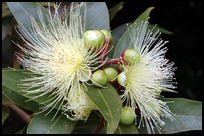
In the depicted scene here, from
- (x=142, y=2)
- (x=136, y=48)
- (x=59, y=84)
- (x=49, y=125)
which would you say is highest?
(x=142, y=2)

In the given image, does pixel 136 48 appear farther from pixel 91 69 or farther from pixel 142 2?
pixel 142 2

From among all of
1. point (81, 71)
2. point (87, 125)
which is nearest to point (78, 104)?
point (81, 71)

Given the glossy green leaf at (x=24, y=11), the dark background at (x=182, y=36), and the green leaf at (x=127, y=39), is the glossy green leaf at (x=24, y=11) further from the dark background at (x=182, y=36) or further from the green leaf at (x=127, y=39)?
the dark background at (x=182, y=36)

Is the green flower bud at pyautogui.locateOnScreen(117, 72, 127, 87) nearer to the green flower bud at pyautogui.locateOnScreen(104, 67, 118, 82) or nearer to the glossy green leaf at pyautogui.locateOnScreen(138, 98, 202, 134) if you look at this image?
the green flower bud at pyautogui.locateOnScreen(104, 67, 118, 82)

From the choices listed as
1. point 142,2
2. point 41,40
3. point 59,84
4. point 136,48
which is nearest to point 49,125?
point 59,84

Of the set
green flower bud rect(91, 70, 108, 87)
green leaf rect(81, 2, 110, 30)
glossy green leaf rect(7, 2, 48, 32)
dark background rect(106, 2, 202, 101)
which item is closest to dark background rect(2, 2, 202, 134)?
dark background rect(106, 2, 202, 101)
